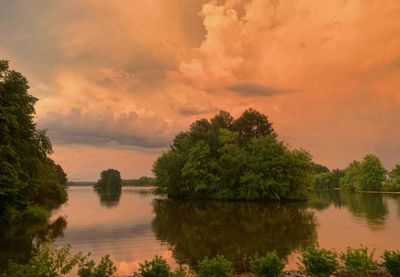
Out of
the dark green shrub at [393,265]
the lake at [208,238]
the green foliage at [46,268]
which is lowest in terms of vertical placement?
the lake at [208,238]

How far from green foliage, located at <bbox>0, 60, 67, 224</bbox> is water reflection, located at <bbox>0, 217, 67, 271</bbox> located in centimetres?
200

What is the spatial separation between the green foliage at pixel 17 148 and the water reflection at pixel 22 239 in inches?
78.7

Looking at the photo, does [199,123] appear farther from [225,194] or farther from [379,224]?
[379,224]

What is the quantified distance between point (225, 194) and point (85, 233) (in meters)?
53.9

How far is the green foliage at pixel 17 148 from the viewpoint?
35219 millimetres

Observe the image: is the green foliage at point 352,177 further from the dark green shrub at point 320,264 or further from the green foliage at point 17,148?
the dark green shrub at point 320,264

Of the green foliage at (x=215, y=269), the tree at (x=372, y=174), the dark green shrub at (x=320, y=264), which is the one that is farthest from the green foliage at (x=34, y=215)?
the tree at (x=372, y=174)

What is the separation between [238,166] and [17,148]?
54954 mm

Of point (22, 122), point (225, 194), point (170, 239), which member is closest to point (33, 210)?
point (22, 122)

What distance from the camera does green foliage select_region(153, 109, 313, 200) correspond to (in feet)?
280

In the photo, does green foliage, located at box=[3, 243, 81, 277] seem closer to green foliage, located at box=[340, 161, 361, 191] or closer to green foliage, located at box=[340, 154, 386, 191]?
green foliage, located at box=[340, 154, 386, 191]

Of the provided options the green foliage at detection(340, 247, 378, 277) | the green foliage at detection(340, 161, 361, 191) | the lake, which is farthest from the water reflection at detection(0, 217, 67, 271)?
the green foliage at detection(340, 161, 361, 191)

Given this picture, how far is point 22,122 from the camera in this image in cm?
4138

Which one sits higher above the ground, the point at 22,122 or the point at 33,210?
the point at 22,122
